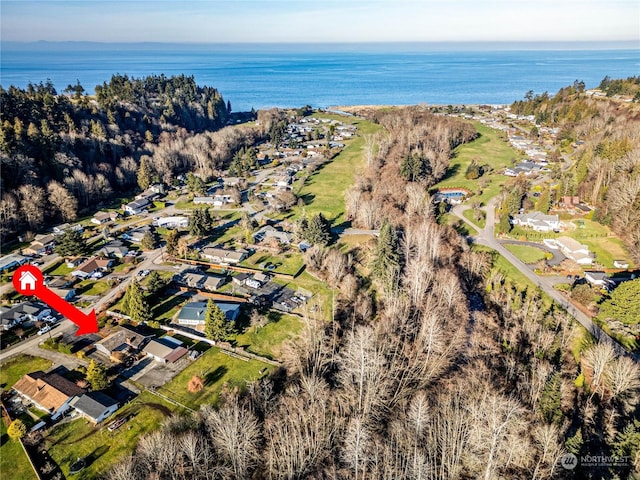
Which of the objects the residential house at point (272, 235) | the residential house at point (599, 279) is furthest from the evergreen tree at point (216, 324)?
the residential house at point (599, 279)

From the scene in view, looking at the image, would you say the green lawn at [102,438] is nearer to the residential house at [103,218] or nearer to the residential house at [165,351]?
the residential house at [165,351]

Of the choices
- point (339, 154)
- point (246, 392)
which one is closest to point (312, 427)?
point (246, 392)

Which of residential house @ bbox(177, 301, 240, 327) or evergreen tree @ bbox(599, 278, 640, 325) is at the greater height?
evergreen tree @ bbox(599, 278, 640, 325)

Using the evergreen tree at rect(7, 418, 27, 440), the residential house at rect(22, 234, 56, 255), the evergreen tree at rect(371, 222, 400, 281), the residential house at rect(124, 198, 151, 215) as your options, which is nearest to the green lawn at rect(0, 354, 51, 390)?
the evergreen tree at rect(7, 418, 27, 440)

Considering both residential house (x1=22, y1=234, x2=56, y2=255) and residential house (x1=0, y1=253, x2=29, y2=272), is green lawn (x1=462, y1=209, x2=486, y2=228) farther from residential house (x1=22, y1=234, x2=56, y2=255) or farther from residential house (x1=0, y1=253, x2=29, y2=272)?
residential house (x1=0, y1=253, x2=29, y2=272)

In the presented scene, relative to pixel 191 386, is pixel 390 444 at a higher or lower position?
higher

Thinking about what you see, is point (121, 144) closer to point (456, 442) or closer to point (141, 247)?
point (141, 247)
